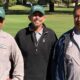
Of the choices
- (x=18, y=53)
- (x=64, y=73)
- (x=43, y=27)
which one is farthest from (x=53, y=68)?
(x=43, y=27)

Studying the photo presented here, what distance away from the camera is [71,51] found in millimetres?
4777

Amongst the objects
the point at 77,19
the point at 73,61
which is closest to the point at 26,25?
the point at 77,19

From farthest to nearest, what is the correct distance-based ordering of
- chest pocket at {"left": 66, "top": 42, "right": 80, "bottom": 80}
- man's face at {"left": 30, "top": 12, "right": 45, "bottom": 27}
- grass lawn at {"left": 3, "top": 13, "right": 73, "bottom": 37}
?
grass lawn at {"left": 3, "top": 13, "right": 73, "bottom": 37} → man's face at {"left": 30, "top": 12, "right": 45, "bottom": 27} → chest pocket at {"left": 66, "top": 42, "right": 80, "bottom": 80}

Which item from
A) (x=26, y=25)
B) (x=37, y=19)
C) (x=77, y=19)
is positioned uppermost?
(x=77, y=19)

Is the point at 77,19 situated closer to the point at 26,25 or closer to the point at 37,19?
the point at 37,19

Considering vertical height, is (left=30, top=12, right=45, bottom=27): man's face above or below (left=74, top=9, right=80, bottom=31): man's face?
below

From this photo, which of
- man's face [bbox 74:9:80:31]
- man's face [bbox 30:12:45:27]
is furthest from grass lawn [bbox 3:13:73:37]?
man's face [bbox 74:9:80:31]

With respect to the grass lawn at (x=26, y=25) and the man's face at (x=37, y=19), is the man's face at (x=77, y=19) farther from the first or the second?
the grass lawn at (x=26, y=25)

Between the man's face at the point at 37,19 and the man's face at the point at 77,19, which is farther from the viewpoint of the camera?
the man's face at the point at 37,19

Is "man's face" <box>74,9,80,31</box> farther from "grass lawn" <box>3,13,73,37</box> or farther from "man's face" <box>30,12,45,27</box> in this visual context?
"grass lawn" <box>3,13,73,37</box>

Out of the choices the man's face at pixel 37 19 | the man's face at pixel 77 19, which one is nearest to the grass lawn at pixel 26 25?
the man's face at pixel 37 19

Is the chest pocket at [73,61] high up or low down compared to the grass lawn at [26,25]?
up

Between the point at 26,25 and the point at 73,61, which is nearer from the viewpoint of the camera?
the point at 73,61

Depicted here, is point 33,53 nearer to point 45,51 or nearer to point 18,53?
point 45,51
